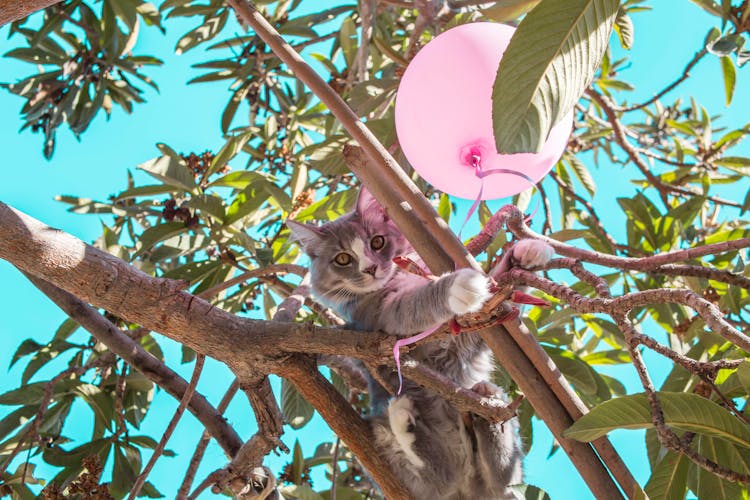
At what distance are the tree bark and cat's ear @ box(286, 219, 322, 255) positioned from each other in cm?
86

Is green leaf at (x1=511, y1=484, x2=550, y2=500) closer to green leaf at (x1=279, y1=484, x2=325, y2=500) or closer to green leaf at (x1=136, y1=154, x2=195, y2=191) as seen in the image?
green leaf at (x1=279, y1=484, x2=325, y2=500)


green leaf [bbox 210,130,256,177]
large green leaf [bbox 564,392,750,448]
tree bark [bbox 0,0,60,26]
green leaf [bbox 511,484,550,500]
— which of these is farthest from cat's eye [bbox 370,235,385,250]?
tree bark [bbox 0,0,60,26]

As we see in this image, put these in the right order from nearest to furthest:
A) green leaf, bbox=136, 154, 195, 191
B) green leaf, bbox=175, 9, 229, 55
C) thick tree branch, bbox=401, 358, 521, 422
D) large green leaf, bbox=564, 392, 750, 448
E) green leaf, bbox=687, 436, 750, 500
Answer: large green leaf, bbox=564, 392, 750, 448 → green leaf, bbox=687, 436, 750, 500 → thick tree branch, bbox=401, 358, 521, 422 → green leaf, bbox=136, 154, 195, 191 → green leaf, bbox=175, 9, 229, 55

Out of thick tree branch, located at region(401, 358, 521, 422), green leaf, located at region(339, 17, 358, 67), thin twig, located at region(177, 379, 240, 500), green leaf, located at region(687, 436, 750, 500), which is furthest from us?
green leaf, located at region(339, 17, 358, 67)

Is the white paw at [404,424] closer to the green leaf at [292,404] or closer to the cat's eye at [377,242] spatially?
the cat's eye at [377,242]

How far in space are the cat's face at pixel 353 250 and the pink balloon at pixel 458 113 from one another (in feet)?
1.60

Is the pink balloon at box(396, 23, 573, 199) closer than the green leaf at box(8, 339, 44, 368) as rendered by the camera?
Yes

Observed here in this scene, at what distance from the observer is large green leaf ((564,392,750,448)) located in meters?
1.29

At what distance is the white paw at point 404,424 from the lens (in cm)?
182

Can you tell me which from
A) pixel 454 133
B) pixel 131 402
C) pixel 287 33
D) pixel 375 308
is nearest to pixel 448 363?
pixel 375 308

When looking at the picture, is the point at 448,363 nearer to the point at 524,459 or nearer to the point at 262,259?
the point at 524,459

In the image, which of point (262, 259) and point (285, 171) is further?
point (285, 171)

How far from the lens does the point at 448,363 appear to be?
1.99 metres

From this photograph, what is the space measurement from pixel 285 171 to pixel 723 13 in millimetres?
1802
